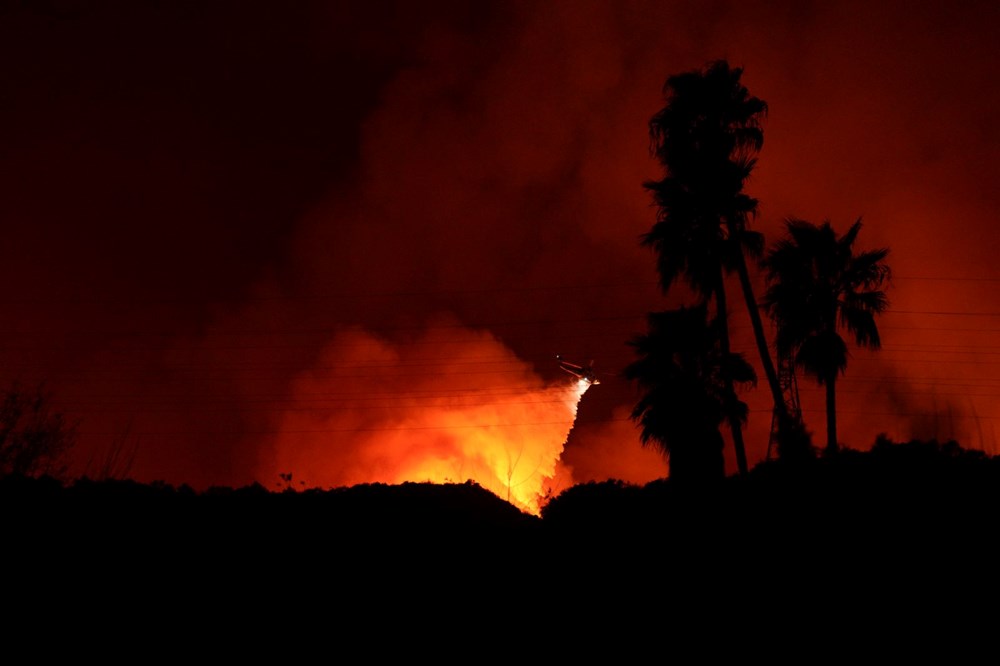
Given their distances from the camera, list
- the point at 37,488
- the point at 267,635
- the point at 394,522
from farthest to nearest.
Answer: the point at 394,522 → the point at 37,488 → the point at 267,635

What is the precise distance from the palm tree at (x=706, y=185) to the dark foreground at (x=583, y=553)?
9723 mm

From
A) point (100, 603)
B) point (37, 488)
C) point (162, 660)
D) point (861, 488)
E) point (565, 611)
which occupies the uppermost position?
point (861, 488)

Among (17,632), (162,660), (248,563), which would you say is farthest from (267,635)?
(17,632)

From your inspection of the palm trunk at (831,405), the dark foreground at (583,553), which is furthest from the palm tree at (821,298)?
the dark foreground at (583,553)

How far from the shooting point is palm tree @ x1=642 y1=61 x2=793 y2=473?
21.3 meters

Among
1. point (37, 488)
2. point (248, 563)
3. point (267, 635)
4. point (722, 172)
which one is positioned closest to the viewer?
point (267, 635)

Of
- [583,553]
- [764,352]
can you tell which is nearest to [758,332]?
[764,352]

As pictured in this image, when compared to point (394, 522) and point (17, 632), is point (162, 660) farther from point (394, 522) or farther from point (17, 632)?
point (394, 522)

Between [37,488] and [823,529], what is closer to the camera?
[823,529]

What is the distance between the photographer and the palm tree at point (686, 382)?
1908cm

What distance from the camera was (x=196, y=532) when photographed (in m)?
12.6

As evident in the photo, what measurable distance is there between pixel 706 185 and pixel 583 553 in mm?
13937

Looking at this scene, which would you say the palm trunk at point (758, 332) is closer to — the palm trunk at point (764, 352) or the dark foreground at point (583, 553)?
the palm trunk at point (764, 352)

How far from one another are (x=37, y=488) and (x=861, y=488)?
1547 centimetres
